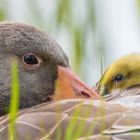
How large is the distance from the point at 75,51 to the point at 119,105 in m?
0.94

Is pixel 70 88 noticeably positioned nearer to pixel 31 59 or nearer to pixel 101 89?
pixel 31 59

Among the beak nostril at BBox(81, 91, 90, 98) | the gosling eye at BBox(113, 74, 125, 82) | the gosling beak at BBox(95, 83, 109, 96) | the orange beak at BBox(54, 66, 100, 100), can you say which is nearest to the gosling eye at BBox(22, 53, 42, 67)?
the orange beak at BBox(54, 66, 100, 100)

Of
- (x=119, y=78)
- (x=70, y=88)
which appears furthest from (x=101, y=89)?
(x=70, y=88)

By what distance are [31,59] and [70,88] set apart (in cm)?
23

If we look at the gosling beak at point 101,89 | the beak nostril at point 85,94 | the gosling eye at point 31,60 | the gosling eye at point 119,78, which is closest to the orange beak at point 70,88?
the beak nostril at point 85,94

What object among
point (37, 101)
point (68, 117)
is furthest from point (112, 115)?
point (37, 101)

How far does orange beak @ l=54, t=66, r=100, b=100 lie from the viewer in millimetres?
4695

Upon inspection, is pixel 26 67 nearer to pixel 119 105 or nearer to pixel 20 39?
pixel 20 39

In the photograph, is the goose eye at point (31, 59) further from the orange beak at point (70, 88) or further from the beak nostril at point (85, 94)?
the beak nostril at point (85, 94)

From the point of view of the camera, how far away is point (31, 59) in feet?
15.7

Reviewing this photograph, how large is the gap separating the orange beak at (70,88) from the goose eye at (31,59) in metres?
0.12

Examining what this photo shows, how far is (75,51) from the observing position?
4.88 meters

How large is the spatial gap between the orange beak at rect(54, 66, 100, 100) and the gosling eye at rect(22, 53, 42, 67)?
0.12 metres

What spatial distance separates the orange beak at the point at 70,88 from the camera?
4.70m
